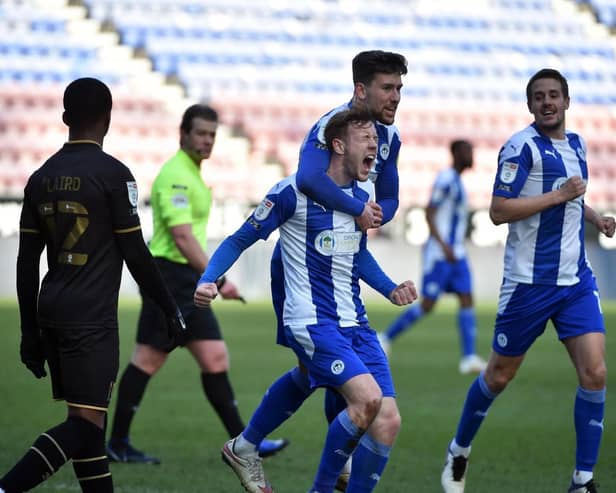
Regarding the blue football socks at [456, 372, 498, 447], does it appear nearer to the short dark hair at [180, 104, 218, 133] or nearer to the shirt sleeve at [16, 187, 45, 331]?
the short dark hair at [180, 104, 218, 133]

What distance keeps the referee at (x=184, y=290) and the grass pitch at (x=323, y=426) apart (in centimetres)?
30

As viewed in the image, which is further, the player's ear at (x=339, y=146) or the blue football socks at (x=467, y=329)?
the blue football socks at (x=467, y=329)

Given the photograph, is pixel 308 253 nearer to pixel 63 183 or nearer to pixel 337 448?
pixel 337 448

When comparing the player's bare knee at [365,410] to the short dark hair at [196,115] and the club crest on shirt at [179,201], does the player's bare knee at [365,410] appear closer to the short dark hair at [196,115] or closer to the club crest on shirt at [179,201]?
the club crest on shirt at [179,201]

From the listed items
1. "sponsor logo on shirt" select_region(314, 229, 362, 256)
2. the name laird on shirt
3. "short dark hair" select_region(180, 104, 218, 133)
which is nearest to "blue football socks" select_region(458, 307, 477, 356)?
"short dark hair" select_region(180, 104, 218, 133)

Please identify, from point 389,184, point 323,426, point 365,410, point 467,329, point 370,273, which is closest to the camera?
point 365,410

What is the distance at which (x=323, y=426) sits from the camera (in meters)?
8.35

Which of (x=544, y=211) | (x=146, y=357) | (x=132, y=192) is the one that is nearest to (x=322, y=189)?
(x=132, y=192)

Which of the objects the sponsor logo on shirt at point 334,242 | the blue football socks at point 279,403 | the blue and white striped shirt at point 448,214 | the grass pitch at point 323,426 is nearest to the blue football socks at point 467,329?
the grass pitch at point 323,426

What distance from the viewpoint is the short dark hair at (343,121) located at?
507 cm

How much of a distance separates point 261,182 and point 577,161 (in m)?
20.2

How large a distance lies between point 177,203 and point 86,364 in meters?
2.52

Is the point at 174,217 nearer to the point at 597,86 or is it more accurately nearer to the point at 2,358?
the point at 2,358

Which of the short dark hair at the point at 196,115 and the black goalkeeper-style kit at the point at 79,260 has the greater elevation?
the short dark hair at the point at 196,115
